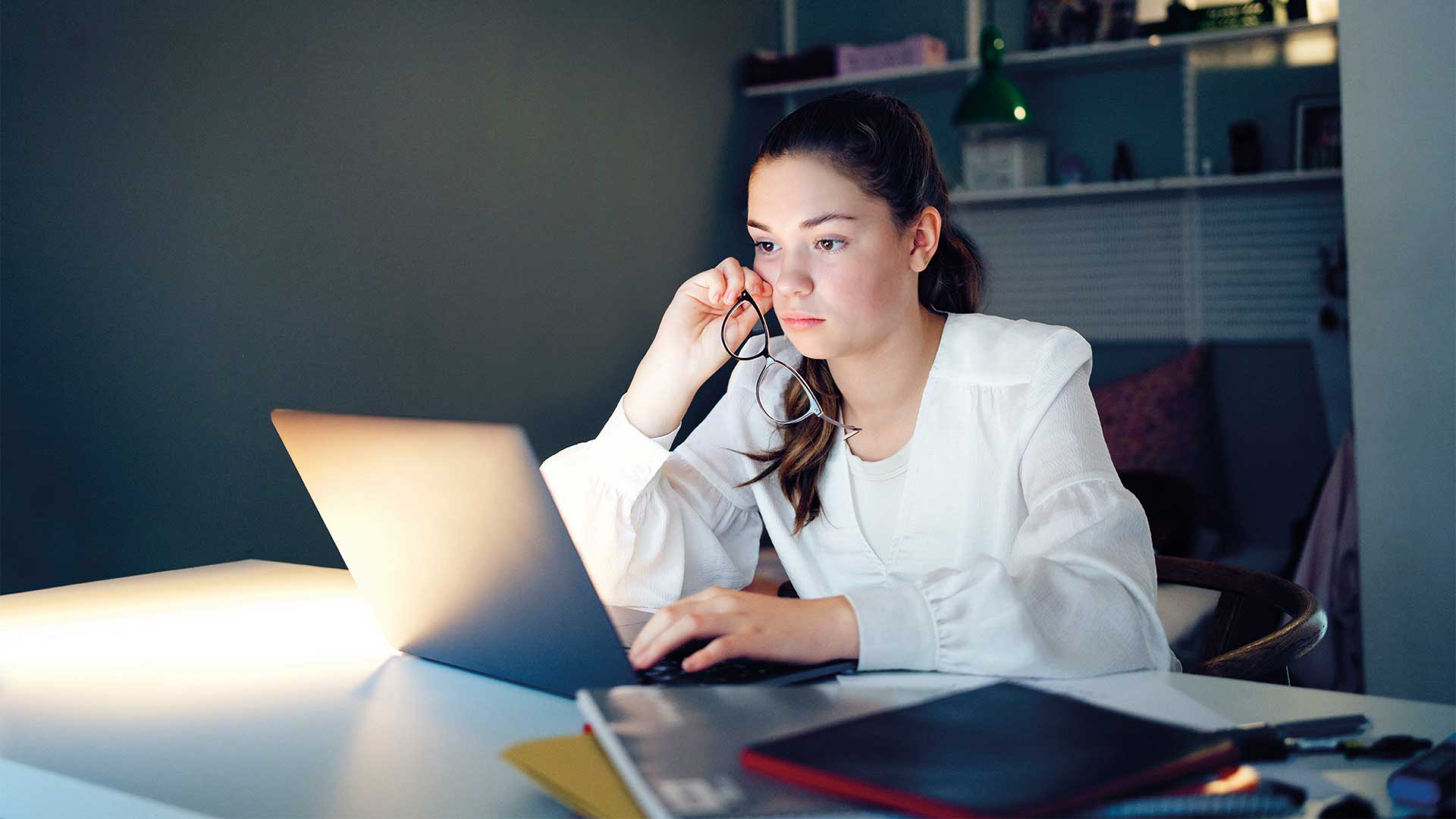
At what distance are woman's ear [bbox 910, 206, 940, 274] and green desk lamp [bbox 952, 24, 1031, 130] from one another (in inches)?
87.8

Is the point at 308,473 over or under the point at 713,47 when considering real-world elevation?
under

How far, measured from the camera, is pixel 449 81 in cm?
345

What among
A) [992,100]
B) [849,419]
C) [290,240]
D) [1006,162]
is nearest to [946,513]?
[849,419]

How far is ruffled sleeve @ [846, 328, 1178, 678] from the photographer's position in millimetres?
926

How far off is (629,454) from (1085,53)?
121 inches

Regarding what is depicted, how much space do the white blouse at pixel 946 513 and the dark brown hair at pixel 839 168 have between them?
3cm

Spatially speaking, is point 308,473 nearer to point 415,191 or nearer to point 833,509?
point 833,509

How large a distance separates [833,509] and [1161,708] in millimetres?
675

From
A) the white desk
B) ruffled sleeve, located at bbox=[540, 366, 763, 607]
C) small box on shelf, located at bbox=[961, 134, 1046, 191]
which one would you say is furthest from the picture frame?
the white desk

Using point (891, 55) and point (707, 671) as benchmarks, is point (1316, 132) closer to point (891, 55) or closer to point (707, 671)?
point (891, 55)

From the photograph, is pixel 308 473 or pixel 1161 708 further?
pixel 308 473

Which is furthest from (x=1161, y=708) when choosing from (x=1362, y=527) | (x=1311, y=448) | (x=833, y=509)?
(x=1311, y=448)

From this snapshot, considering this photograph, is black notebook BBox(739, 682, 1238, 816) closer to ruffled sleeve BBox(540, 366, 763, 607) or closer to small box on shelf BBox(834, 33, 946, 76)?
ruffled sleeve BBox(540, 366, 763, 607)

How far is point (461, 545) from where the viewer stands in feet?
3.09
